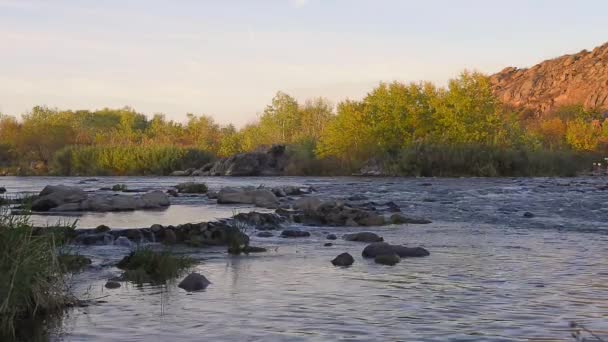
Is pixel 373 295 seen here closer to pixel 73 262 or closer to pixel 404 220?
pixel 73 262

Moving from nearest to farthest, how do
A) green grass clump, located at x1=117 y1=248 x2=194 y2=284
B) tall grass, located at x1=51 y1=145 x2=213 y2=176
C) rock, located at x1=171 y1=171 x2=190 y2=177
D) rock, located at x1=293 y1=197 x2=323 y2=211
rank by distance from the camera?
1. green grass clump, located at x1=117 y1=248 x2=194 y2=284
2. rock, located at x1=293 y1=197 x2=323 y2=211
3. rock, located at x1=171 y1=171 x2=190 y2=177
4. tall grass, located at x1=51 y1=145 x2=213 y2=176

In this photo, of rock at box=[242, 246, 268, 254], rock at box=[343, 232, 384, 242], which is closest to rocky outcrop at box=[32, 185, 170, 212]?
rock at box=[343, 232, 384, 242]

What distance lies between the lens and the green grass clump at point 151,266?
10844mm

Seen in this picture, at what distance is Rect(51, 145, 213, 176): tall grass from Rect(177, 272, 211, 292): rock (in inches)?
2483

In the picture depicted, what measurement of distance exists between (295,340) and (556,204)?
21.4 metres

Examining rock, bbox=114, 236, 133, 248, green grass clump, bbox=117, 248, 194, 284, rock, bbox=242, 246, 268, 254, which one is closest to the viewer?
green grass clump, bbox=117, 248, 194, 284

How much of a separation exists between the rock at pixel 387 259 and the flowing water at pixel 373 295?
0.13 m

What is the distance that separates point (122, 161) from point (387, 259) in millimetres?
62603

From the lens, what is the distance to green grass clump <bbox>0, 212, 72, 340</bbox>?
7.68m

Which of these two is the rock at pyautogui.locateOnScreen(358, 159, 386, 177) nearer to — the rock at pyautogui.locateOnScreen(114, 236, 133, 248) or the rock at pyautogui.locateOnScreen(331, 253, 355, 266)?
the rock at pyautogui.locateOnScreen(114, 236, 133, 248)

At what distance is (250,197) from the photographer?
28.7 m

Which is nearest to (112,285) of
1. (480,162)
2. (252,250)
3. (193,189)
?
(252,250)

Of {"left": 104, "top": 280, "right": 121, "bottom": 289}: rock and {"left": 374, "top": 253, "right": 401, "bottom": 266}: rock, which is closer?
{"left": 104, "top": 280, "right": 121, "bottom": 289}: rock

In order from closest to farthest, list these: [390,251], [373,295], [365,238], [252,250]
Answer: [373,295]
[390,251]
[252,250]
[365,238]
